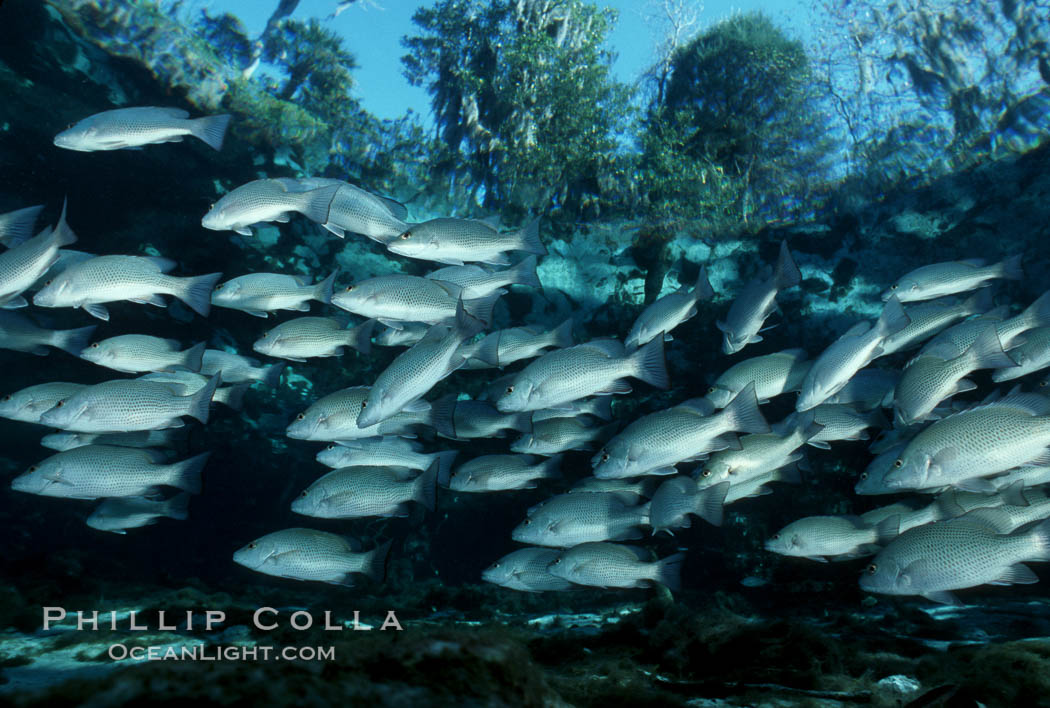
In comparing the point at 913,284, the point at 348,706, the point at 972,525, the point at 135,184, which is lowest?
the point at 972,525

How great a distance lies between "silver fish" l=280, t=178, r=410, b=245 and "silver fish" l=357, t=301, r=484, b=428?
1.34 meters

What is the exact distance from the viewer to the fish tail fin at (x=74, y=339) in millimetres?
5281

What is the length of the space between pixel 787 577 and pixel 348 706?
7319mm

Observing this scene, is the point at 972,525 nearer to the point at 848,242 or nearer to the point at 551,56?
the point at 848,242

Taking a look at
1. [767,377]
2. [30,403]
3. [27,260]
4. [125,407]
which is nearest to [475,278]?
[767,377]

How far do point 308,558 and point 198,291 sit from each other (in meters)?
2.67

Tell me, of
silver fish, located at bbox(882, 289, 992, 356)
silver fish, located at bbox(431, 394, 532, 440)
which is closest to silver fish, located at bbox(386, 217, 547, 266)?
silver fish, located at bbox(431, 394, 532, 440)

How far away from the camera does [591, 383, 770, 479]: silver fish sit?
412cm

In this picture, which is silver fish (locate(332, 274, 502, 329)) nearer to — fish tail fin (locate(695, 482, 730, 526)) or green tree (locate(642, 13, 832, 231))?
fish tail fin (locate(695, 482, 730, 526))

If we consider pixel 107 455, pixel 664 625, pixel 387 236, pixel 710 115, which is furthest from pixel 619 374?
pixel 710 115

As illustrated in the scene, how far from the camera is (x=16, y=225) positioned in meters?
4.54

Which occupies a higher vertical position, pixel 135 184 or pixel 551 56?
pixel 551 56

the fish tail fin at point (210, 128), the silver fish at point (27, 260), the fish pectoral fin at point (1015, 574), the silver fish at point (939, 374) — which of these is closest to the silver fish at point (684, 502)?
the silver fish at point (939, 374)

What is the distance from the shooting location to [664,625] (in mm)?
4008
